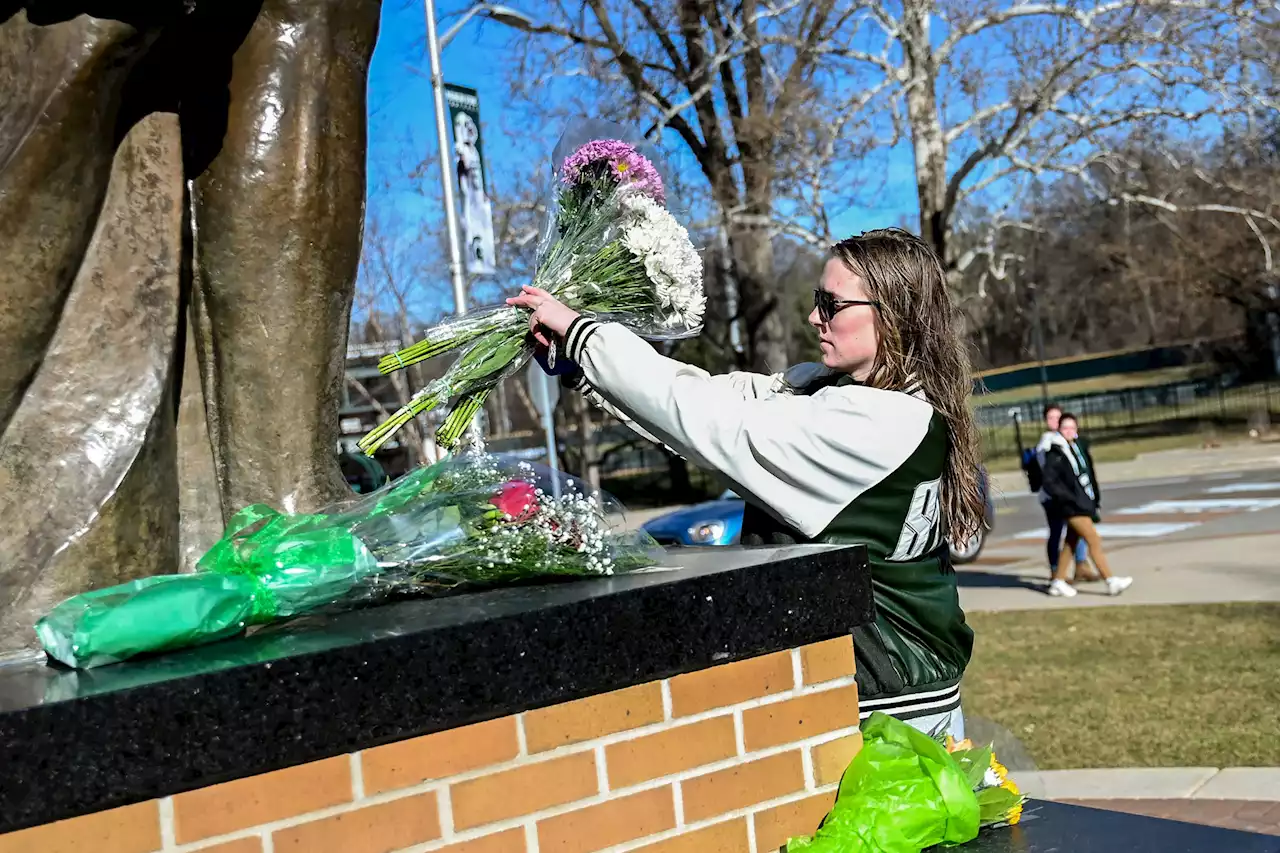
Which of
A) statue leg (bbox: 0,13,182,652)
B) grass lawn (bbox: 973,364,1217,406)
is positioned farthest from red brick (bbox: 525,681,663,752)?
grass lawn (bbox: 973,364,1217,406)

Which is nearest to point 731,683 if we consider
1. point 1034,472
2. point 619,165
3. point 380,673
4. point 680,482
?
point 380,673

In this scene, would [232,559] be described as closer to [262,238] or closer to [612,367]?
[612,367]

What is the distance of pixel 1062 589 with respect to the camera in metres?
11.1

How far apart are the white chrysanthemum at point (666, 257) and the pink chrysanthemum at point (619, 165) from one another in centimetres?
4

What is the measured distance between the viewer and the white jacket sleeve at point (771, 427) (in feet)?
7.79

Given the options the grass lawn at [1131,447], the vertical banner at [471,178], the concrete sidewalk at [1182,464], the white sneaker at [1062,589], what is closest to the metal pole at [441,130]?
the vertical banner at [471,178]

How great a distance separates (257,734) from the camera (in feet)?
5.74

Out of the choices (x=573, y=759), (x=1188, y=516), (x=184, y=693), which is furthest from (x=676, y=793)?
(x=1188, y=516)

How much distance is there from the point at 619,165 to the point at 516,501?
0.85 metres

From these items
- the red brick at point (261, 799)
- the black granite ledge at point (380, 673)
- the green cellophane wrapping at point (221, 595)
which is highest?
the green cellophane wrapping at point (221, 595)

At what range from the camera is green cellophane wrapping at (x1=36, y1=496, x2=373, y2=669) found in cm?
192

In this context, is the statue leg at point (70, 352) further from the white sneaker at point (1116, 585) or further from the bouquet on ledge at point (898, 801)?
the white sneaker at point (1116, 585)

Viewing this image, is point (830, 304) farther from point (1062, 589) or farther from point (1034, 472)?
point (1034, 472)

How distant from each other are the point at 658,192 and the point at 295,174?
0.87 meters
